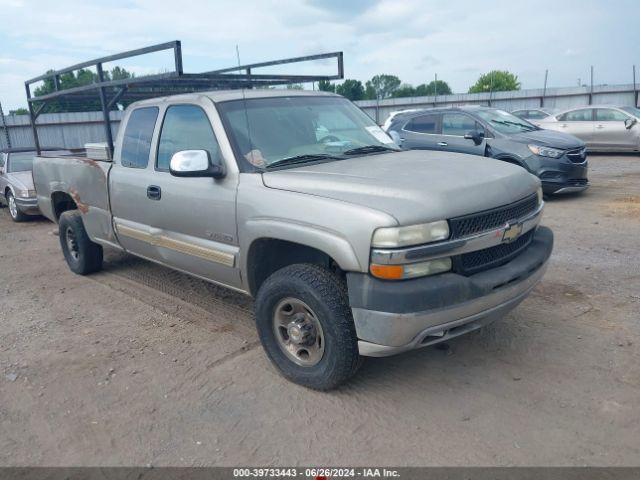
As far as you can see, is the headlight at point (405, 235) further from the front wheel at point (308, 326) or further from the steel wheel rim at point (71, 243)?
the steel wheel rim at point (71, 243)

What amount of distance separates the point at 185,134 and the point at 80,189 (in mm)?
1995

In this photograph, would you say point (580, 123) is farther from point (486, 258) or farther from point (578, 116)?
point (486, 258)

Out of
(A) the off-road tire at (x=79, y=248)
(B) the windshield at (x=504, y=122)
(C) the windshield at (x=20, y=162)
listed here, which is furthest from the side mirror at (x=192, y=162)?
(C) the windshield at (x=20, y=162)

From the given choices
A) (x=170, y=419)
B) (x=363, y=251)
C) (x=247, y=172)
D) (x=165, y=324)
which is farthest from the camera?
(x=165, y=324)

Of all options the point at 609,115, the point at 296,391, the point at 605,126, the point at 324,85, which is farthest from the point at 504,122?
the point at 296,391

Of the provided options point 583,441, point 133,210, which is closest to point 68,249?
point 133,210

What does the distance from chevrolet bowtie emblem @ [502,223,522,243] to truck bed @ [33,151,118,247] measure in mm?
3662

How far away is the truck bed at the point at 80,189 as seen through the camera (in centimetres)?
518

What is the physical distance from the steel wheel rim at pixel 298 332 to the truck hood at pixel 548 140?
23.4 ft

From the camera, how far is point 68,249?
632 cm

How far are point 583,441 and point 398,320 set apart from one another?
1.16m

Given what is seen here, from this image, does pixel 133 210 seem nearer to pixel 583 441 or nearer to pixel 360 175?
pixel 360 175

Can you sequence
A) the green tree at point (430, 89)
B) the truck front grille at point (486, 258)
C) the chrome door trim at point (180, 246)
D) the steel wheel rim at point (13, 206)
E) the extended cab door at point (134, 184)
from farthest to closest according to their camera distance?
the green tree at point (430, 89), the steel wheel rim at point (13, 206), the extended cab door at point (134, 184), the chrome door trim at point (180, 246), the truck front grille at point (486, 258)

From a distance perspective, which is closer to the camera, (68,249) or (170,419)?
(170,419)
